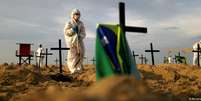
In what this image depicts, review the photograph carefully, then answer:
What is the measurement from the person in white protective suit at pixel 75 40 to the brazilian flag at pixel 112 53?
9.50 m

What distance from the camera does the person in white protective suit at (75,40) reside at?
1678 centimetres

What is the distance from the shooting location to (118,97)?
321 cm

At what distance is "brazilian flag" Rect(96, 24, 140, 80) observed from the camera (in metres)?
6.82

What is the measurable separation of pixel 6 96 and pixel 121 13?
3.21 meters

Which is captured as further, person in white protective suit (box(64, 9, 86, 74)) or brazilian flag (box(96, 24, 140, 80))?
person in white protective suit (box(64, 9, 86, 74))

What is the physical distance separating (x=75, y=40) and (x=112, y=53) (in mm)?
10172

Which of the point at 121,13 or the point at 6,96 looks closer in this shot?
the point at 121,13

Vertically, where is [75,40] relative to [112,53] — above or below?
above

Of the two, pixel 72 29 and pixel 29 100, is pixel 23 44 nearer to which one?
pixel 72 29

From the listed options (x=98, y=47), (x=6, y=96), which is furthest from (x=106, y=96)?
(x=6, y=96)

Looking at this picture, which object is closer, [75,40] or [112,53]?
[112,53]

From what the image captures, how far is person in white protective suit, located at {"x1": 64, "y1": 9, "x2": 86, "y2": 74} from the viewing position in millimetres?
16781

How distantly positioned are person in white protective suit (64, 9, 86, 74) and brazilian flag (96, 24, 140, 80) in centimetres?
950

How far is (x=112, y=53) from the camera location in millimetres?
6859
